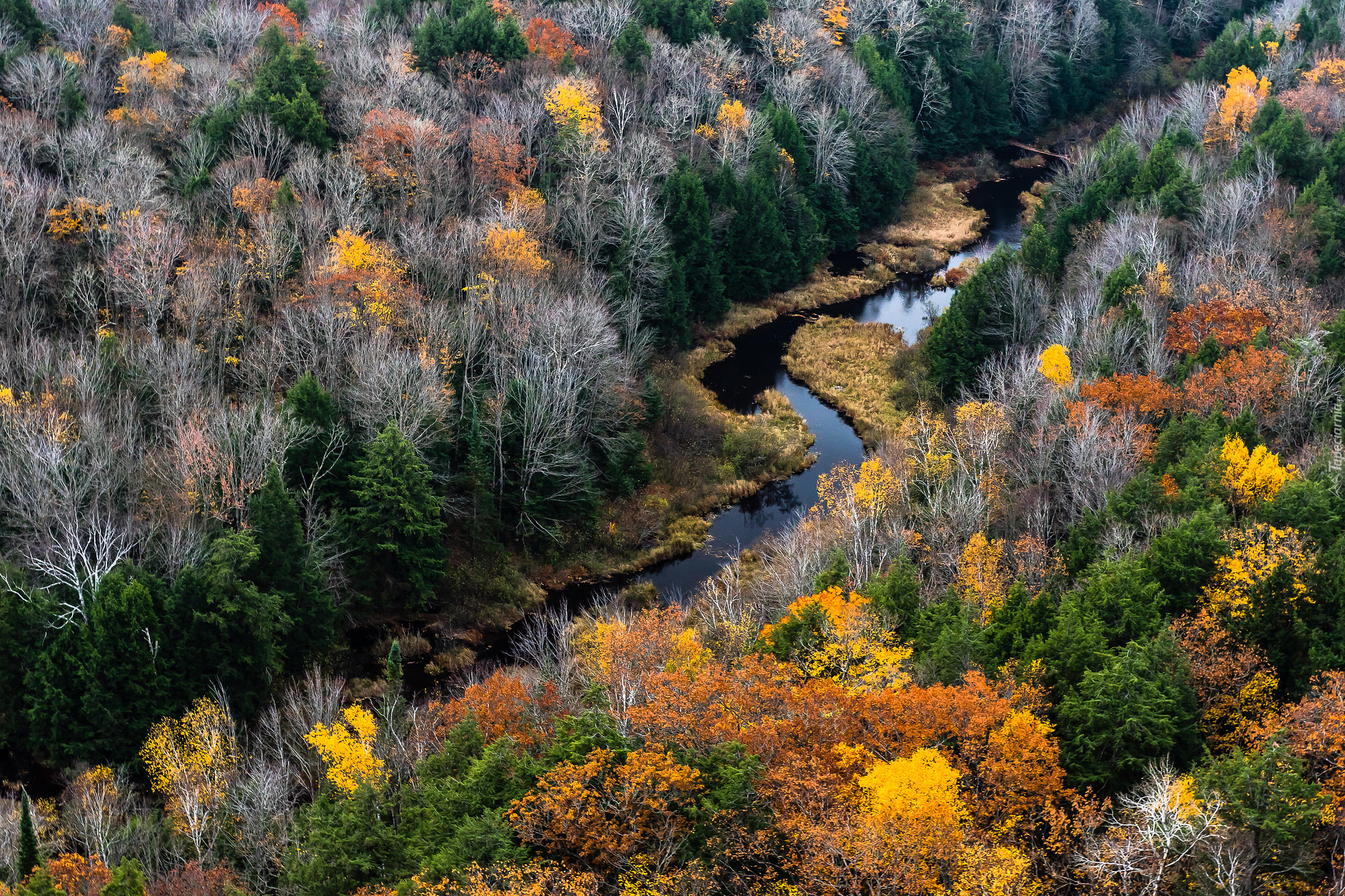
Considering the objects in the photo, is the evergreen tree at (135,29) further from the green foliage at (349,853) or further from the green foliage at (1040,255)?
the green foliage at (349,853)

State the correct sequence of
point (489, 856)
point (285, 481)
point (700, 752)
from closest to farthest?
point (489, 856)
point (700, 752)
point (285, 481)

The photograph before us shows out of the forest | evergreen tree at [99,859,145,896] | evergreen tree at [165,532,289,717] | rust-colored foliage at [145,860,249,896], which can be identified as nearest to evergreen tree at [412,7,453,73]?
the forest

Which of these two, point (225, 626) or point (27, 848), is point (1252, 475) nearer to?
point (225, 626)

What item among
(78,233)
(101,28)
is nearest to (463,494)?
(78,233)

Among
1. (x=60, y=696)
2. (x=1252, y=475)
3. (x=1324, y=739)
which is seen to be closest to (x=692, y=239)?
(x=1252, y=475)

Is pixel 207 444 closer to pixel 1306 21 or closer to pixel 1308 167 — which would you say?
pixel 1308 167

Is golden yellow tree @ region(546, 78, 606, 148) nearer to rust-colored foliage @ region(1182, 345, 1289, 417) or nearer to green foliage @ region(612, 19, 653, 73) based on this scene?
green foliage @ region(612, 19, 653, 73)

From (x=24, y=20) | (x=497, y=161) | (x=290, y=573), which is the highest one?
(x=24, y=20)
